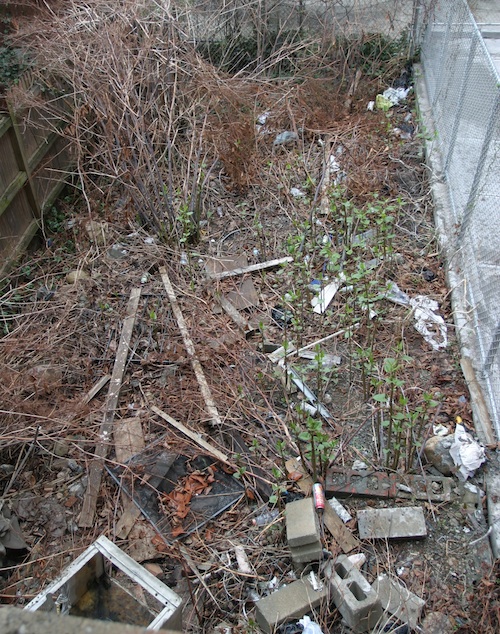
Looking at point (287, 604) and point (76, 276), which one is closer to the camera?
point (287, 604)

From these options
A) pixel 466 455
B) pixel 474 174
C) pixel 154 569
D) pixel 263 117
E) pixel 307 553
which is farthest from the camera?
pixel 263 117

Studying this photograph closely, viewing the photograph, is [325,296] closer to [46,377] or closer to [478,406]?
[478,406]

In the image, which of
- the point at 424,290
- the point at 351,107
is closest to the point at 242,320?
the point at 424,290

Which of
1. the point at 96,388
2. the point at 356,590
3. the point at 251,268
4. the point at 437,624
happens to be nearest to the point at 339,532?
the point at 356,590

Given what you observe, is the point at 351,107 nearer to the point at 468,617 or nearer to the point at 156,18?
the point at 156,18

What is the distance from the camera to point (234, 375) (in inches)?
184

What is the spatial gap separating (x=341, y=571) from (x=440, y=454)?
1108 millimetres

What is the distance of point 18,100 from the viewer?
6.01m

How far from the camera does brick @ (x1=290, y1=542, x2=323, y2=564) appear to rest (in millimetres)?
3424

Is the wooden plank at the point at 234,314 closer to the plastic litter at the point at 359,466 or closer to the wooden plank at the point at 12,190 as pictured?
the plastic litter at the point at 359,466

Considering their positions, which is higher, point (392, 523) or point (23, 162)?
point (23, 162)

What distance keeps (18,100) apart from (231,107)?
2.40 meters

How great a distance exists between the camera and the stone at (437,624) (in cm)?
315

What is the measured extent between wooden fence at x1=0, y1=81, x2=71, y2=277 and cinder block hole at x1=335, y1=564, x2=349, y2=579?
406 centimetres
